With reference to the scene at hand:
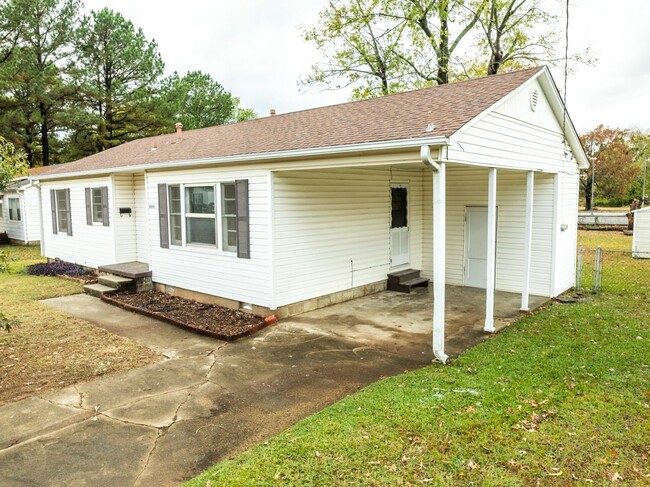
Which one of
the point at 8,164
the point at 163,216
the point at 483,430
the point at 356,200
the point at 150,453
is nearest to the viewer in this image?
the point at 150,453

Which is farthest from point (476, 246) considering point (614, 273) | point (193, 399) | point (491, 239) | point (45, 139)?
point (45, 139)

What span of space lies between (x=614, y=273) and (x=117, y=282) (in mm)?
13004

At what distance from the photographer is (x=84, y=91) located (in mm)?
24047

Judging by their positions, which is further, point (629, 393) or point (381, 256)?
point (381, 256)

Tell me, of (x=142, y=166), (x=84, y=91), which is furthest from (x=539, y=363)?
(x=84, y=91)

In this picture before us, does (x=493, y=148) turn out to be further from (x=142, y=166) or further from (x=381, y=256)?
(x=142, y=166)

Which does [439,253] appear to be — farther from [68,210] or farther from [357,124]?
[68,210]

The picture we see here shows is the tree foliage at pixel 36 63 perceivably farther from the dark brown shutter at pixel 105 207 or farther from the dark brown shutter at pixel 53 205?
the dark brown shutter at pixel 105 207

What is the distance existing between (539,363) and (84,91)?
25899 mm

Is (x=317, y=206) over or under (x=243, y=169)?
under

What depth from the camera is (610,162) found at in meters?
46.1

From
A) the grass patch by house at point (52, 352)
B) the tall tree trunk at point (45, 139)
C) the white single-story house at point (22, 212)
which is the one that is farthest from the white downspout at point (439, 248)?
the tall tree trunk at point (45, 139)

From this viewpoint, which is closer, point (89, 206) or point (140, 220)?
point (140, 220)

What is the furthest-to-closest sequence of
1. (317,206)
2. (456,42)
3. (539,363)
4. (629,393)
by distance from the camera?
(456,42) → (317,206) → (539,363) → (629,393)
